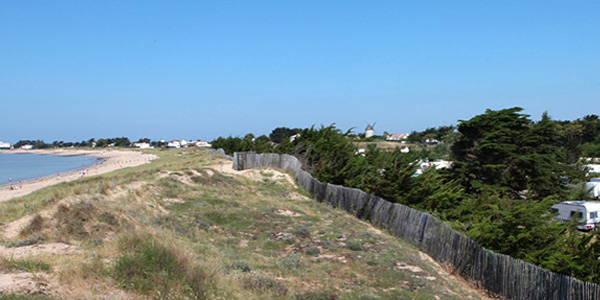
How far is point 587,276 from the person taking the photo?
11.0 meters

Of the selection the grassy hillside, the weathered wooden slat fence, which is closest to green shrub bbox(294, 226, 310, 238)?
the grassy hillside

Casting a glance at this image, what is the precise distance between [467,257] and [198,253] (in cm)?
721

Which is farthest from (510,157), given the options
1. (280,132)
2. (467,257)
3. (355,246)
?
(280,132)

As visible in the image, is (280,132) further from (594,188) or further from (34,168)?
(594,188)

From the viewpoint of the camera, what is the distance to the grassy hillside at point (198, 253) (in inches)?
261

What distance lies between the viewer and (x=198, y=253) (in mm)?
9992

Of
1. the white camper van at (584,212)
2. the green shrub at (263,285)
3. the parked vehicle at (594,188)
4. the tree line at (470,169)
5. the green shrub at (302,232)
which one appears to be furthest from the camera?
the parked vehicle at (594,188)

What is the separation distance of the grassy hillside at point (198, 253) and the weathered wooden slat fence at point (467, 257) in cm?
48

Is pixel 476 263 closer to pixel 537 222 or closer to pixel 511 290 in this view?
pixel 511 290

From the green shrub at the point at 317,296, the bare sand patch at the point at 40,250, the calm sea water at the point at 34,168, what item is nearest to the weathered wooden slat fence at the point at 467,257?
the green shrub at the point at 317,296

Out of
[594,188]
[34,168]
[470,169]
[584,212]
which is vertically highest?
[470,169]

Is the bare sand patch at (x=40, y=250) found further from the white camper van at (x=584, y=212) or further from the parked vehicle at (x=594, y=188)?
the parked vehicle at (x=594, y=188)

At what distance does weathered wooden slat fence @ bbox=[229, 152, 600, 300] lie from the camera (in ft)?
30.7

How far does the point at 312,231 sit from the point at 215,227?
3.38 metres
